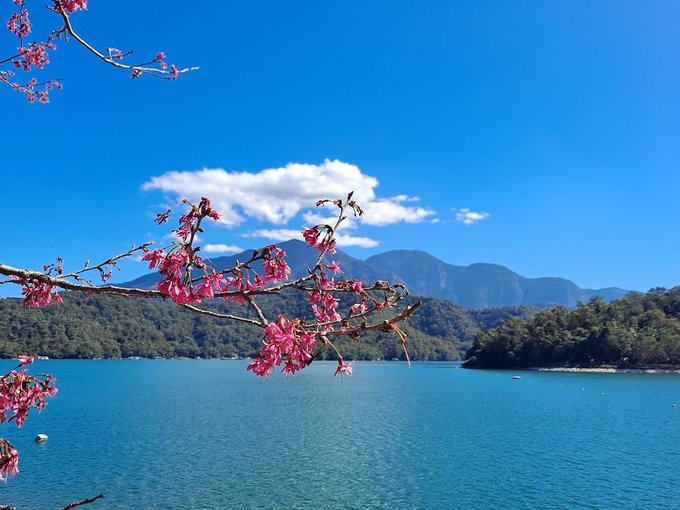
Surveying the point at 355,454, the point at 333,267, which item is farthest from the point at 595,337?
the point at 333,267

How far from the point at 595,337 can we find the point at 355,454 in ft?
311

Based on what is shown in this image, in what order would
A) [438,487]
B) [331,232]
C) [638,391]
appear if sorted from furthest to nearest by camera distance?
[638,391], [438,487], [331,232]

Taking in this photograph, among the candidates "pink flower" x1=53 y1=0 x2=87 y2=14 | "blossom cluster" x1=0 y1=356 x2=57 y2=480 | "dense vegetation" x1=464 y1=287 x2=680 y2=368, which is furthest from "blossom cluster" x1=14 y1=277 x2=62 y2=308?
"dense vegetation" x1=464 y1=287 x2=680 y2=368

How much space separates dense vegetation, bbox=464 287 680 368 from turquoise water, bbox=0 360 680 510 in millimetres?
50164

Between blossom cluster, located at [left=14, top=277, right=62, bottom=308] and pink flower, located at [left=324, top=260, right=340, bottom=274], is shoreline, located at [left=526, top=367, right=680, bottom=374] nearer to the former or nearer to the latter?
pink flower, located at [left=324, top=260, right=340, bottom=274]

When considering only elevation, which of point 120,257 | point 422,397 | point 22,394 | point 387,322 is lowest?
point 422,397

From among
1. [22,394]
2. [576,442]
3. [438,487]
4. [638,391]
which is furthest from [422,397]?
[22,394]

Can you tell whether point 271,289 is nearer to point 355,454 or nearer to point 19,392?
point 19,392

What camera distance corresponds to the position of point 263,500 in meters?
22.5

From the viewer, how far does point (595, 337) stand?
362 feet

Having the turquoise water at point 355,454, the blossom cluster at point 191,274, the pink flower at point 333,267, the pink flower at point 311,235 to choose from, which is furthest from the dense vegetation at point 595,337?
the blossom cluster at point 191,274

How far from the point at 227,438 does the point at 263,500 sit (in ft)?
50.6

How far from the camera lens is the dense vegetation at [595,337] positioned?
10294 cm

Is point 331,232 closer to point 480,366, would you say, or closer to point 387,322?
point 387,322
